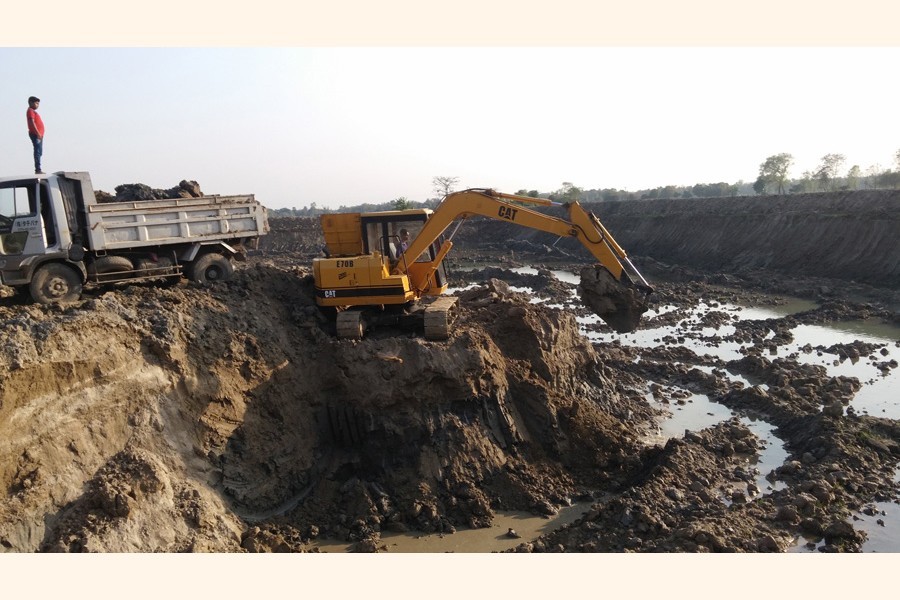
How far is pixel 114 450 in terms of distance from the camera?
26.2ft

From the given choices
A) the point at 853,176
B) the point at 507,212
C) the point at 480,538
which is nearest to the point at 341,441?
the point at 480,538

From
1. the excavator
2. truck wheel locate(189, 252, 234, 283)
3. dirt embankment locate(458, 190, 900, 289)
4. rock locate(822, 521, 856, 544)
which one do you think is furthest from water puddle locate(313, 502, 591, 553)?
dirt embankment locate(458, 190, 900, 289)

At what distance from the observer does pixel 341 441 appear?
33.3 feet

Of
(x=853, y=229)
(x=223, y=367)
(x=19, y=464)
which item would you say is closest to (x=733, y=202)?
(x=853, y=229)

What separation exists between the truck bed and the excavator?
156 centimetres

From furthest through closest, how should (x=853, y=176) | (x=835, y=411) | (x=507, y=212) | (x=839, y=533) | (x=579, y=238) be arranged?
1. (x=853, y=176)
2. (x=835, y=411)
3. (x=579, y=238)
4. (x=507, y=212)
5. (x=839, y=533)

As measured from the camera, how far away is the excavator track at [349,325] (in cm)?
1043

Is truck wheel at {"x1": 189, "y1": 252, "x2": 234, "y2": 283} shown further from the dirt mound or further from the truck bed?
the dirt mound

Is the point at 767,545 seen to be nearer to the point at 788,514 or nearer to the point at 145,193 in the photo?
the point at 788,514

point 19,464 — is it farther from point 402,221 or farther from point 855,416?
point 855,416

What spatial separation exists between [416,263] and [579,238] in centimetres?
306

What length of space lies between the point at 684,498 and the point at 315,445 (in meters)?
5.90

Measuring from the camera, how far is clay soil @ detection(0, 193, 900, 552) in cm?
756

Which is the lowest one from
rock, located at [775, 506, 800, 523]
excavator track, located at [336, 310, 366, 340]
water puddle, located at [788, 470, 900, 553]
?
water puddle, located at [788, 470, 900, 553]
